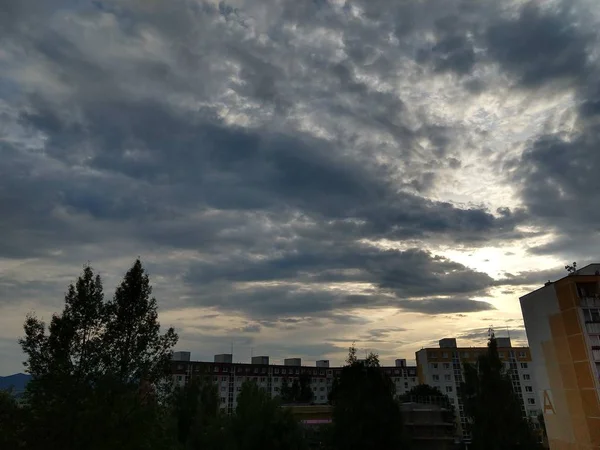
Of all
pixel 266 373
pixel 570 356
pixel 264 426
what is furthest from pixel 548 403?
pixel 266 373

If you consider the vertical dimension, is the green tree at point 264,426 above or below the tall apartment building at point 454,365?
below

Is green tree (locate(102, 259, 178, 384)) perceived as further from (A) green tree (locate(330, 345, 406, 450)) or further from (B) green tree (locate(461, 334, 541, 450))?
(B) green tree (locate(461, 334, 541, 450))

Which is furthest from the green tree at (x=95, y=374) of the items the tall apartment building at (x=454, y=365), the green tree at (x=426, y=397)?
the tall apartment building at (x=454, y=365)

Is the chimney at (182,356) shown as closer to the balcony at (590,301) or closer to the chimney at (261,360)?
the chimney at (261,360)

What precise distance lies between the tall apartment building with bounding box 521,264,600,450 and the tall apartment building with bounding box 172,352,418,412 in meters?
87.4

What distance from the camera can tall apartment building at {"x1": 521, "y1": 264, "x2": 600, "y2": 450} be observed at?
42.2 meters

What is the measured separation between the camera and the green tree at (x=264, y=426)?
29.1 metres

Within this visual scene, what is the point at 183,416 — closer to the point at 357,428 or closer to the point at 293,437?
the point at 293,437

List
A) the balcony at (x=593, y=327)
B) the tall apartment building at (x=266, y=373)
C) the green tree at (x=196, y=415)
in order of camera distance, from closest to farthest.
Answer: the green tree at (x=196, y=415) → the balcony at (x=593, y=327) → the tall apartment building at (x=266, y=373)

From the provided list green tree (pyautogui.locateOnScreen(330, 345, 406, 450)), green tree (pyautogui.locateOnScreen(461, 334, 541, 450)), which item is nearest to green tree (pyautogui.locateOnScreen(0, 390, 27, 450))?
green tree (pyautogui.locateOnScreen(330, 345, 406, 450))

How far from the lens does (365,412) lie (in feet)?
104

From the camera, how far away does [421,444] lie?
48.7m

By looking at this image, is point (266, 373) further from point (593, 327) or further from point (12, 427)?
point (12, 427)

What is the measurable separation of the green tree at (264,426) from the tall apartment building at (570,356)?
1235 inches
